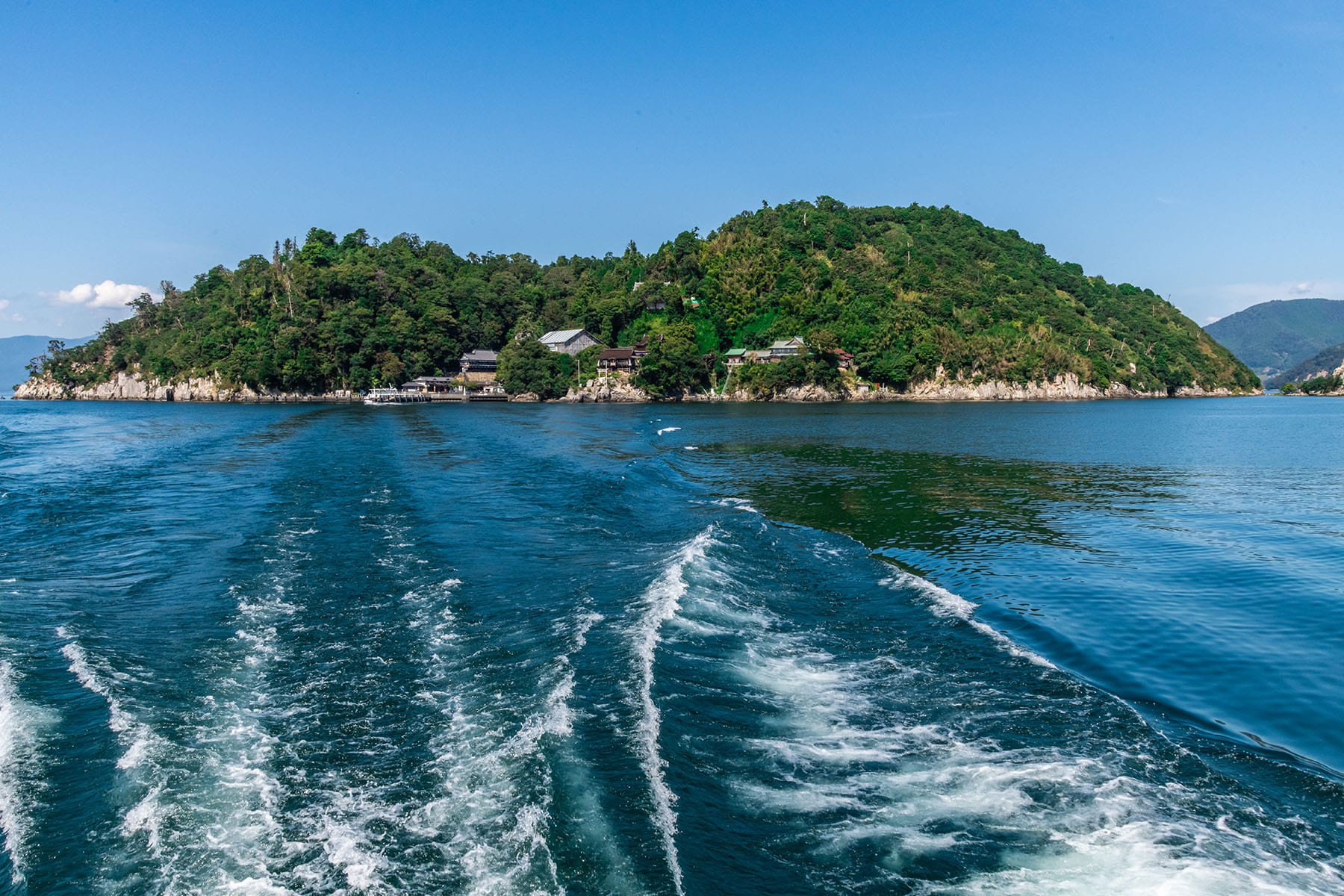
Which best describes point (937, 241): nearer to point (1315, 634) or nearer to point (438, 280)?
point (438, 280)

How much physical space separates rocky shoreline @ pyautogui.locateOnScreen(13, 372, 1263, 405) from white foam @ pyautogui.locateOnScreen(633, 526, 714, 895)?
8276cm

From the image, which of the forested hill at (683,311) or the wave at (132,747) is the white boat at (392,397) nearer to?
the forested hill at (683,311)

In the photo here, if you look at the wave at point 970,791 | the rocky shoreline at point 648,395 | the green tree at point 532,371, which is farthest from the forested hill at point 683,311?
the wave at point 970,791

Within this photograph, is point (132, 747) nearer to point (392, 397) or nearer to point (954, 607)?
point (954, 607)

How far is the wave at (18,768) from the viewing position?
20.6 ft

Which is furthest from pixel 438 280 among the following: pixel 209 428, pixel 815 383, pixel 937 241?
pixel 937 241

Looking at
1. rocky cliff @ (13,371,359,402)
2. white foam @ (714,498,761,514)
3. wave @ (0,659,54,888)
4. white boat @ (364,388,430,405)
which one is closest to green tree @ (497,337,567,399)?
white boat @ (364,388,430,405)

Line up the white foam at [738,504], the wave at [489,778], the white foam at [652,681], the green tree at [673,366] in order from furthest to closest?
the green tree at [673,366]
the white foam at [738,504]
the white foam at [652,681]
the wave at [489,778]

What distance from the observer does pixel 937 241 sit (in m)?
146

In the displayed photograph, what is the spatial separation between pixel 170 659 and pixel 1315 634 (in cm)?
1805

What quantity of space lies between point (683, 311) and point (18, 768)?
111073mm

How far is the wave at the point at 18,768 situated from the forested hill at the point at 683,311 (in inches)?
3739

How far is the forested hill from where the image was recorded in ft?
354

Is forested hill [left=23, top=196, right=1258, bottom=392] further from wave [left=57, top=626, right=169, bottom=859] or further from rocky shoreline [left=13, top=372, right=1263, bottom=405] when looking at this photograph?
wave [left=57, top=626, right=169, bottom=859]
